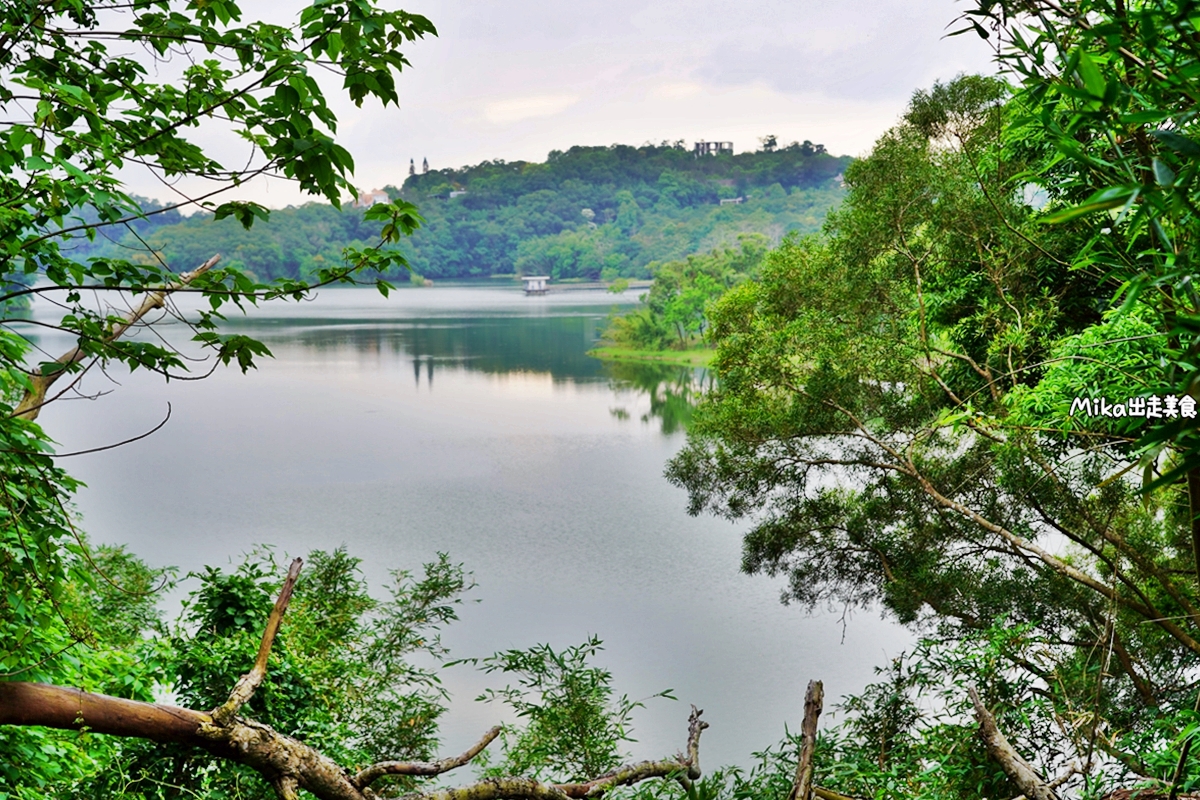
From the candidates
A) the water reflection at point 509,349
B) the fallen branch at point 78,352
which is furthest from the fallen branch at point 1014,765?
the water reflection at point 509,349

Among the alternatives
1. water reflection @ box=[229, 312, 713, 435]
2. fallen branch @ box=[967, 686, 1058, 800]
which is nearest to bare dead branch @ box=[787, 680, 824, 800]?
fallen branch @ box=[967, 686, 1058, 800]

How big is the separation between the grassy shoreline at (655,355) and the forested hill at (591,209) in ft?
44.5

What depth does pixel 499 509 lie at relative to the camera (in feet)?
44.0

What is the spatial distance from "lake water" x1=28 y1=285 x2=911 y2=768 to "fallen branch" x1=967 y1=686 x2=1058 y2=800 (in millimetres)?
4991

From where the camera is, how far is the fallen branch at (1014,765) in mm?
1939

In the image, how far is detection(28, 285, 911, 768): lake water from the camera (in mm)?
8773

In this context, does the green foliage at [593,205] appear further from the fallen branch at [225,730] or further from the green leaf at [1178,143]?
the green leaf at [1178,143]

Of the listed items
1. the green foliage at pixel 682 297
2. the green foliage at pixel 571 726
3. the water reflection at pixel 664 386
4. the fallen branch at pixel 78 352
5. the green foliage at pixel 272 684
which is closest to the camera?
the fallen branch at pixel 78 352

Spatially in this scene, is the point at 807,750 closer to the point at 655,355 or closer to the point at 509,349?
the point at 655,355

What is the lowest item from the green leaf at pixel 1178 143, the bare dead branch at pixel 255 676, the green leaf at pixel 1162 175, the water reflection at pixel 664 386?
the water reflection at pixel 664 386

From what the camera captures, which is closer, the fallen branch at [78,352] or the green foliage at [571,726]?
the fallen branch at [78,352]

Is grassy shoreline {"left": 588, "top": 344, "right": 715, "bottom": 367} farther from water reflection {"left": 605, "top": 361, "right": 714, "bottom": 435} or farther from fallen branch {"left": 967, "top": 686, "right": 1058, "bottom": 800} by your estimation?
fallen branch {"left": 967, "top": 686, "right": 1058, "bottom": 800}

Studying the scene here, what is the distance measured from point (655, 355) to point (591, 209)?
22.3 m

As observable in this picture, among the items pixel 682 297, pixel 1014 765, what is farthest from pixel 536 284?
pixel 1014 765
